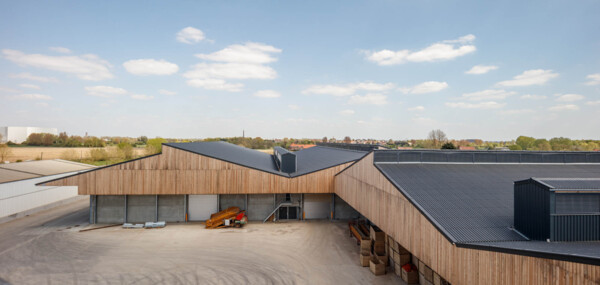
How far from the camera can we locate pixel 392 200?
1504 centimetres

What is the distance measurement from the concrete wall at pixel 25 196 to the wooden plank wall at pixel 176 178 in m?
7.61

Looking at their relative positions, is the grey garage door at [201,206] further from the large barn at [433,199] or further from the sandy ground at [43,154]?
the sandy ground at [43,154]

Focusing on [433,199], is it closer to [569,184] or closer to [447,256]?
[447,256]

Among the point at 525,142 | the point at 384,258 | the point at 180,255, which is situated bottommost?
the point at 180,255

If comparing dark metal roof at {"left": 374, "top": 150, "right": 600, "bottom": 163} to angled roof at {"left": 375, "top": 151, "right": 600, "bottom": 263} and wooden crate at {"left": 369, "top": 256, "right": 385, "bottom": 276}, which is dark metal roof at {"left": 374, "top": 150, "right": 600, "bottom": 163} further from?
wooden crate at {"left": 369, "top": 256, "right": 385, "bottom": 276}

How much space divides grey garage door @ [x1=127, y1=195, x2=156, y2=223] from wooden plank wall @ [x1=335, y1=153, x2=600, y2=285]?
76.7 feet

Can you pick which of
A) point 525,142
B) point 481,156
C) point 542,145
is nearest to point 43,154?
point 481,156

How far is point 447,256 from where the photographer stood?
10.7 meters

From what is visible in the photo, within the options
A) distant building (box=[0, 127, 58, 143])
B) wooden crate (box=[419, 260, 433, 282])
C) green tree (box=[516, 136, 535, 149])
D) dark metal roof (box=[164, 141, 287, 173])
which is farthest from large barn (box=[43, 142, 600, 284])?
distant building (box=[0, 127, 58, 143])

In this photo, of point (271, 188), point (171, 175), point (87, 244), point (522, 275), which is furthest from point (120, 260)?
point (522, 275)

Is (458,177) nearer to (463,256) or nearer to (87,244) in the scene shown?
(463,256)

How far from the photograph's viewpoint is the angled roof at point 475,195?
10484mm

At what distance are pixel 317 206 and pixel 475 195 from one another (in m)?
18.5

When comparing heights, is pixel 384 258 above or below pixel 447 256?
below
